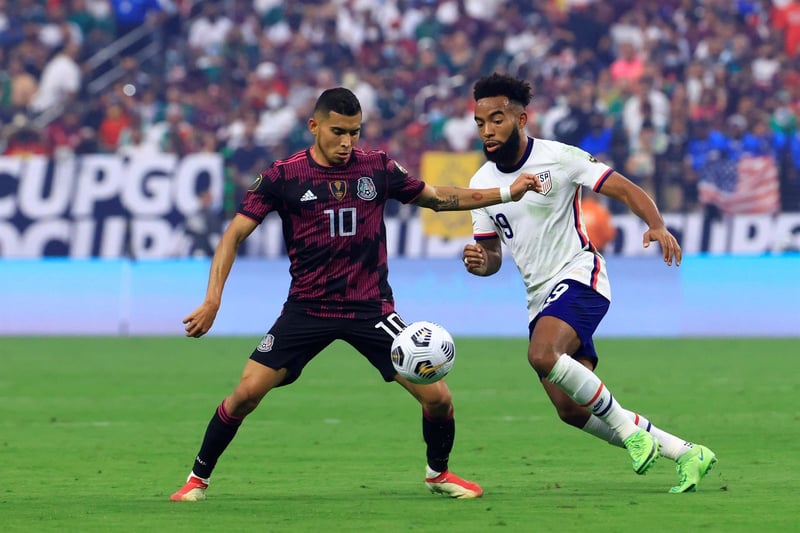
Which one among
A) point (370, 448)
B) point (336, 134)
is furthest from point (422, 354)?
point (370, 448)

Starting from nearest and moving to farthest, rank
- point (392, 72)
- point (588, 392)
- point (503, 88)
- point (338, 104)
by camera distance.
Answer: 1. point (338, 104)
2. point (588, 392)
3. point (503, 88)
4. point (392, 72)

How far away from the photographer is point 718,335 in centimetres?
2011

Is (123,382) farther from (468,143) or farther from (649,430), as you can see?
(468,143)

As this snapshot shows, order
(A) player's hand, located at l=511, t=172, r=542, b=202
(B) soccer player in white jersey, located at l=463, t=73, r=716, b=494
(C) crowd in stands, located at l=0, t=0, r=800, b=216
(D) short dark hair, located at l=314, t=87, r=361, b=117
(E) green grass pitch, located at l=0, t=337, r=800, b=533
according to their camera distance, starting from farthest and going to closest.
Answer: (C) crowd in stands, located at l=0, t=0, r=800, b=216, (B) soccer player in white jersey, located at l=463, t=73, r=716, b=494, (A) player's hand, located at l=511, t=172, r=542, b=202, (D) short dark hair, located at l=314, t=87, r=361, b=117, (E) green grass pitch, located at l=0, t=337, r=800, b=533

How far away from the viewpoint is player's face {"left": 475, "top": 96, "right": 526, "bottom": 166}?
8.41 metres

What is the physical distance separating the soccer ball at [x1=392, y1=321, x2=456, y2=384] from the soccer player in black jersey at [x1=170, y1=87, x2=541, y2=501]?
7.1 inches

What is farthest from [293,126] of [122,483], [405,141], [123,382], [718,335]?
[122,483]

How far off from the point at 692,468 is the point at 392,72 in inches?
736

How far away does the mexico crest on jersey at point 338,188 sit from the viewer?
779 cm

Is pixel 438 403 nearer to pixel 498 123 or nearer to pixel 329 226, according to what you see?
pixel 329 226

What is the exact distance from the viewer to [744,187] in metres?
20.3

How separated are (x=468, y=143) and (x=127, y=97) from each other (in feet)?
20.3

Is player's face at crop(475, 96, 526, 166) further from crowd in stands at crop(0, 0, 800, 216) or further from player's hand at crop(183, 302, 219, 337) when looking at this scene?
crowd in stands at crop(0, 0, 800, 216)

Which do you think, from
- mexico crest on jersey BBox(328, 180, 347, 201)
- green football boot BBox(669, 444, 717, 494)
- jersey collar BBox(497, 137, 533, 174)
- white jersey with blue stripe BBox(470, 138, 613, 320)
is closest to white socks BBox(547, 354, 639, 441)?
green football boot BBox(669, 444, 717, 494)
